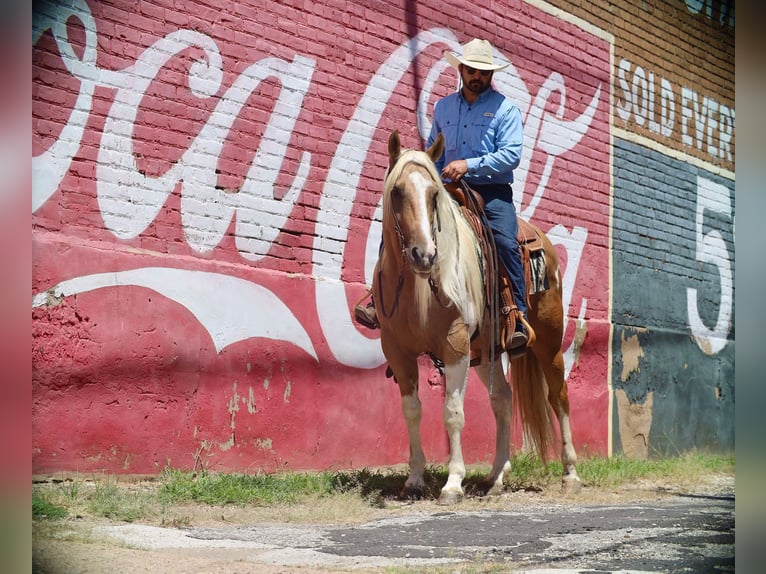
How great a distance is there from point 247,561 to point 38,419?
2.32 metres

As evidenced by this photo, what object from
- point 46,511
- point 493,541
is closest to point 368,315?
point 493,541

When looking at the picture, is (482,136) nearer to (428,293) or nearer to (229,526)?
(428,293)

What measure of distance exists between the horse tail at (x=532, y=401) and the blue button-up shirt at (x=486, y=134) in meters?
1.63

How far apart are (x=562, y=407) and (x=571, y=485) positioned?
714 millimetres

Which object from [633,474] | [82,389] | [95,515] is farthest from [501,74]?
[95,515]

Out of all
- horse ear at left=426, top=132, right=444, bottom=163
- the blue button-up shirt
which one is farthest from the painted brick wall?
horse ear at left=426, top=132, right=444, bottom=163

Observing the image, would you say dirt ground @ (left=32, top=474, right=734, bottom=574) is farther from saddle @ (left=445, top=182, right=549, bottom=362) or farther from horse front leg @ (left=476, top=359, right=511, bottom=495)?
saddle @ (left=445, top=182, right=549, bottom=362)

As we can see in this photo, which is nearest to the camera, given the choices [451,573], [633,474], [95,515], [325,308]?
[451,573]

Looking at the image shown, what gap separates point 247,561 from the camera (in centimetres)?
426

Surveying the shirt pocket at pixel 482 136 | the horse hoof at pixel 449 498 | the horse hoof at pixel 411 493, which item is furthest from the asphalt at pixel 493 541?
the shirt pocket at pixel 482 136

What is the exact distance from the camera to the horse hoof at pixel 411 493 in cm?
656

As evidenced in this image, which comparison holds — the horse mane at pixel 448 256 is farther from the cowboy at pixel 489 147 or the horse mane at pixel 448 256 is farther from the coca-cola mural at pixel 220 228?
the coca-cola mural at pixel 220 228

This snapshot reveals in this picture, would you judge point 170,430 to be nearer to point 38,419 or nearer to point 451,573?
point 38,419
